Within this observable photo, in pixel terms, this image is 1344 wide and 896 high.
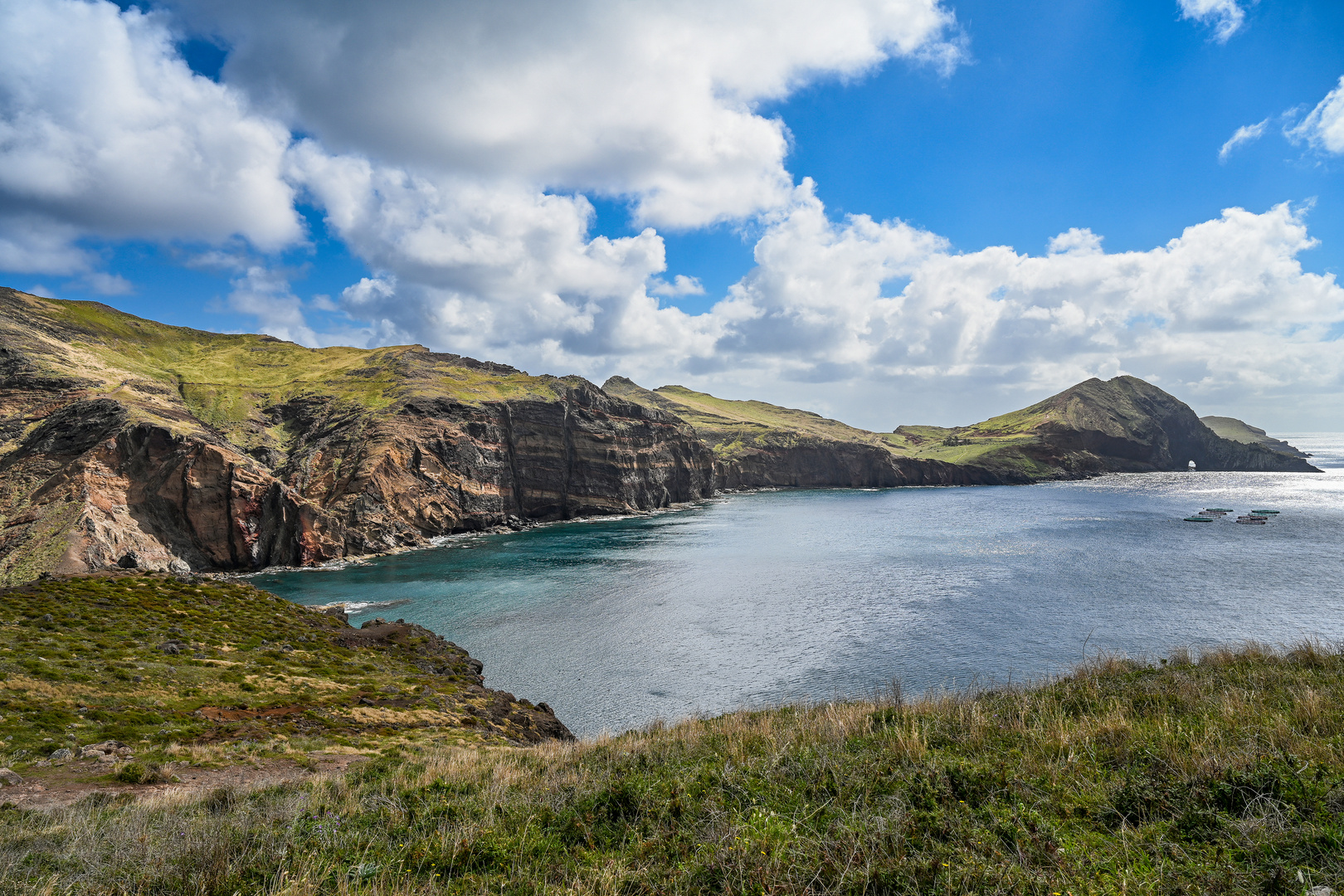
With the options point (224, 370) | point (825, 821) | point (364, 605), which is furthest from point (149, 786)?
point (224, 370)

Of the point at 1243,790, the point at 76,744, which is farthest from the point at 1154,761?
the point at 76,744

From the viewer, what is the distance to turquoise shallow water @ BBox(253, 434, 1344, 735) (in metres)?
36.2

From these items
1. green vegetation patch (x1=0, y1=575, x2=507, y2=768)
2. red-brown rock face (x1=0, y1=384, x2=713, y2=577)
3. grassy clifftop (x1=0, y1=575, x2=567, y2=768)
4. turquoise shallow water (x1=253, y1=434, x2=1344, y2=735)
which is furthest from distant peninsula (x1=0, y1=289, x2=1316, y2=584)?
grassy clifftop (x1=0, y1=575, x2=567, y2=768)

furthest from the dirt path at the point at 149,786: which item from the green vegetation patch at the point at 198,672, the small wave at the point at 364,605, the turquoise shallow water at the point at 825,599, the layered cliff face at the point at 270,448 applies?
the layered cliff face at the point at 270,448

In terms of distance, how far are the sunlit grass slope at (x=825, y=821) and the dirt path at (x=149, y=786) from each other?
1.89 meters

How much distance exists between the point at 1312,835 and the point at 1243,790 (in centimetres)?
143

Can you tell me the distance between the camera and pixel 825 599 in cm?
5419

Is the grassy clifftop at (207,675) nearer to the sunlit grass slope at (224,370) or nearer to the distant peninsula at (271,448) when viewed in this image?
the distant peninsula at (271,448)

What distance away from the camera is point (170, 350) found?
133 metres

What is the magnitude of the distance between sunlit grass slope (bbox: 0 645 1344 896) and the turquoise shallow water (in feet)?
67.5

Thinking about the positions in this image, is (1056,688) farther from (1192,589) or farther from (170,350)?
(170,350)

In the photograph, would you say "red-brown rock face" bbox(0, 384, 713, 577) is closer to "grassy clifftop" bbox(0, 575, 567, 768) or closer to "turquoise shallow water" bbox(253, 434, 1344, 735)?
"turquoise shallow water" bbox(253, 434, 1344, 735)

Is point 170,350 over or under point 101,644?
over

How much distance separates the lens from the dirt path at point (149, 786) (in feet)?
45.3
